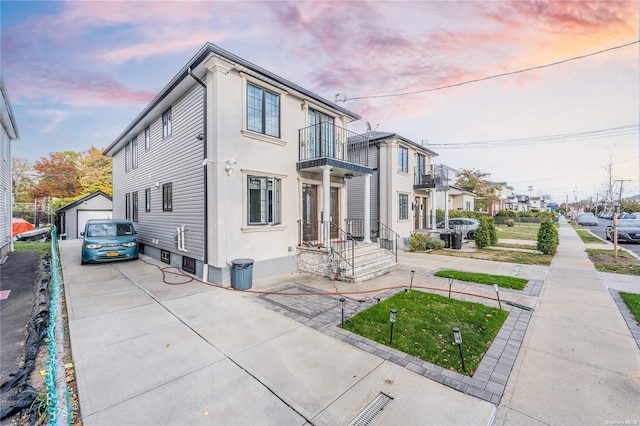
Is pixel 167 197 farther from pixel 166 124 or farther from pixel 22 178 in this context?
pixel 22 178

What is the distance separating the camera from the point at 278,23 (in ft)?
31.5

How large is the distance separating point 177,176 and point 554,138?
25407 millimetres

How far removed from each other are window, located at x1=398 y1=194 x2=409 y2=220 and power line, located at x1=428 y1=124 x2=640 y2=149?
7677 mm

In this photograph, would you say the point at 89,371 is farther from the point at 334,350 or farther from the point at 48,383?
the point at 334,350

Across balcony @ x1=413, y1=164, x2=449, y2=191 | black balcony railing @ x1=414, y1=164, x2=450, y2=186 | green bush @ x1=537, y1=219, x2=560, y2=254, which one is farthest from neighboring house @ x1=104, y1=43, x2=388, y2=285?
green bush @ x1=537, y1=219, x2=560, y2=254

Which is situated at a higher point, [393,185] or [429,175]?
[429,175]

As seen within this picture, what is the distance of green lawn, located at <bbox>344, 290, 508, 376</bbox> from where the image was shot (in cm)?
379

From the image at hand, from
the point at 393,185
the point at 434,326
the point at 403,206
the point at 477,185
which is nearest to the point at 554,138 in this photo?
the point at 403,206

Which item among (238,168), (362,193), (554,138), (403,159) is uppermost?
(554,138)

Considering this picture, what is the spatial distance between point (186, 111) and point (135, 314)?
21.8 feet

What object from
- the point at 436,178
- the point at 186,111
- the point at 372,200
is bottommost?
the point at 372,200

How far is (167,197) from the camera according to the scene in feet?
34.7

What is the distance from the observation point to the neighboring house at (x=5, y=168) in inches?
421

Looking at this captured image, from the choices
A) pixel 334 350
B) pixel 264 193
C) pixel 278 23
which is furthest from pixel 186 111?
pixel 334 350
